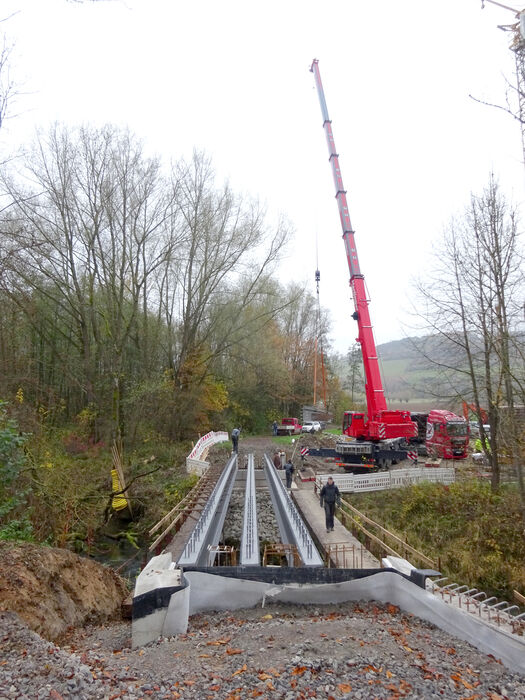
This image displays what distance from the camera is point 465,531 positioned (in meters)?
12.4

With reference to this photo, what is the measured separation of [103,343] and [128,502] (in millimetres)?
13126

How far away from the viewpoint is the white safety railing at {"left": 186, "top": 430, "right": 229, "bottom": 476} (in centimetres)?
1903

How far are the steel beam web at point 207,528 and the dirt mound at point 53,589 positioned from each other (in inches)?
55.7

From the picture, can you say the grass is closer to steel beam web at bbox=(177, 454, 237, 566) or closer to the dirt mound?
steel beam web at bbox=(177, 454, 237, 566)

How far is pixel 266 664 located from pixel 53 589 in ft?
12.5

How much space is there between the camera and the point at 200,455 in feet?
71.8

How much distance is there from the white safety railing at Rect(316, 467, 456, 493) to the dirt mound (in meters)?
9.89

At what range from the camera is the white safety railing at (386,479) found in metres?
16.3

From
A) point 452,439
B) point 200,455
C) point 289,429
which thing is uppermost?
point 200,455

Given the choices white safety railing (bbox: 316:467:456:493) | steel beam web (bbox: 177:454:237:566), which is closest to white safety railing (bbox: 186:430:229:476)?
steel beam web (bbox: 177:454:237:566)

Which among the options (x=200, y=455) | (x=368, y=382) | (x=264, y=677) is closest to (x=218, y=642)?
(x=264, y=677)

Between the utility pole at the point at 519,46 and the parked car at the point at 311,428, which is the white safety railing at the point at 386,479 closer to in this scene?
the utility pole at the point at 519,46

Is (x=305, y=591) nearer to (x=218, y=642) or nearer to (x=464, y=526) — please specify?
(x=218, y=642)

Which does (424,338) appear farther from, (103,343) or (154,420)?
(103,343)
